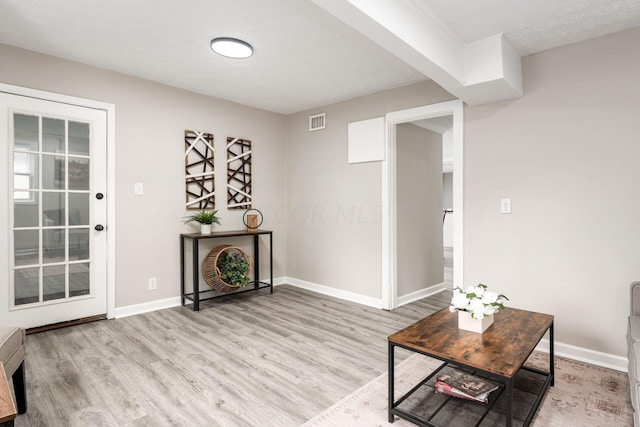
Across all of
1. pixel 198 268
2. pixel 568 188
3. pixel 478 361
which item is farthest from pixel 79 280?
pixel 568 188

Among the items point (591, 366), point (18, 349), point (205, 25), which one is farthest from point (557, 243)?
point (18, 349)

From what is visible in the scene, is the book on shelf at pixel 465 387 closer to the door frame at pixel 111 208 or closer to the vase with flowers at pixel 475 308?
the vase with flowers at pixel 475 308

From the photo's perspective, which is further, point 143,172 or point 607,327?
point 143,172

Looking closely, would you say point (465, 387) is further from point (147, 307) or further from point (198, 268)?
point (147, 307)

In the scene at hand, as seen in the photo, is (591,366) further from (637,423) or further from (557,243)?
(637,423)

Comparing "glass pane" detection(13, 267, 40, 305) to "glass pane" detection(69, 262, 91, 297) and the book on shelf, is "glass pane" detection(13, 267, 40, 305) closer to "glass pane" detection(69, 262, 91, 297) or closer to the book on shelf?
"glass pane" detection(69, 262, 91, 297)

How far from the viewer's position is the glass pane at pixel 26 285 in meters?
3.01

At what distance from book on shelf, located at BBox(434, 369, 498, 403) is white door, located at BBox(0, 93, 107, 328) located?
10.3 ft

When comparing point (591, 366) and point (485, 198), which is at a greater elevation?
point (485, 198)

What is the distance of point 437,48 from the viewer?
2.39 m

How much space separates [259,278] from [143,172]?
1936 millimetres

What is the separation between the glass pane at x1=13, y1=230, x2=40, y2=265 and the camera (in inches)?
118

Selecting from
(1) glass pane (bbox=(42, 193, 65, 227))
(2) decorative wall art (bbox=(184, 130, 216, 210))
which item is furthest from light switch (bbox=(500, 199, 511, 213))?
(1) glass pane (bbox=(42, 193, 65, 227))

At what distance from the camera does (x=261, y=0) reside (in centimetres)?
220
